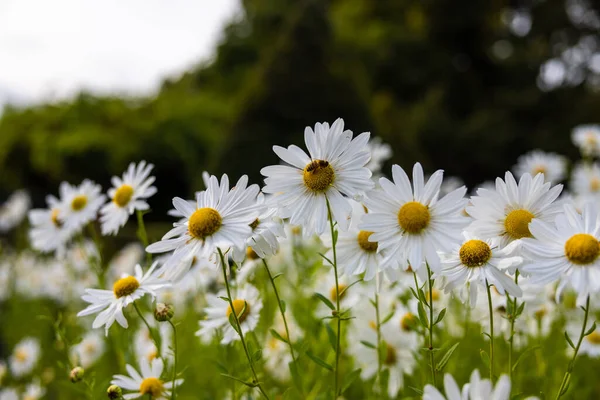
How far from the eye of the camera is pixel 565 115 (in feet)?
28.5

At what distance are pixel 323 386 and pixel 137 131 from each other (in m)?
4.85

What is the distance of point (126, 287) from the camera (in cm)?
85

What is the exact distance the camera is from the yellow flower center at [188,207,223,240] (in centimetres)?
71

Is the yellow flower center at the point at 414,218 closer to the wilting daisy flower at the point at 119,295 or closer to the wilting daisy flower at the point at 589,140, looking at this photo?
the wilting daisy flower at the point at 119,295

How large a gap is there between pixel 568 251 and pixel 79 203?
3.40 ft

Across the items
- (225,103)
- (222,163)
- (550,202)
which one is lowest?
(550,202)

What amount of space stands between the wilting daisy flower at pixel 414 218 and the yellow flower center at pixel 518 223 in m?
0.10

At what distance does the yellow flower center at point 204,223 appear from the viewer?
0.71 meters

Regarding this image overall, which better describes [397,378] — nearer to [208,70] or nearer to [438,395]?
[438,395]

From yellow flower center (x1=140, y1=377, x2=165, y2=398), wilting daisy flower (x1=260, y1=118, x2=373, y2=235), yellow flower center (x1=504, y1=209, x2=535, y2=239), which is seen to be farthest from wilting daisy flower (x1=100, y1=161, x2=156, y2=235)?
yellow flower center (x1=504, y1=209, x2=535, y2=239)

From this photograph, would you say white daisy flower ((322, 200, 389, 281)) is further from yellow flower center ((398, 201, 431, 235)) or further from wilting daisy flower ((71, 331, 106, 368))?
wilting daisy flower ((71, 331, 106, 368))

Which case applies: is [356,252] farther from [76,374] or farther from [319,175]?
[76,374]

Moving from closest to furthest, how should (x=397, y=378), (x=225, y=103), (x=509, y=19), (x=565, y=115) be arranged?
(x=397, y=378), (x=225, y=103), (x=565, y=115), (x=509, y=19)

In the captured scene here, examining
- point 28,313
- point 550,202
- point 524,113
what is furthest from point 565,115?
point 550,202
